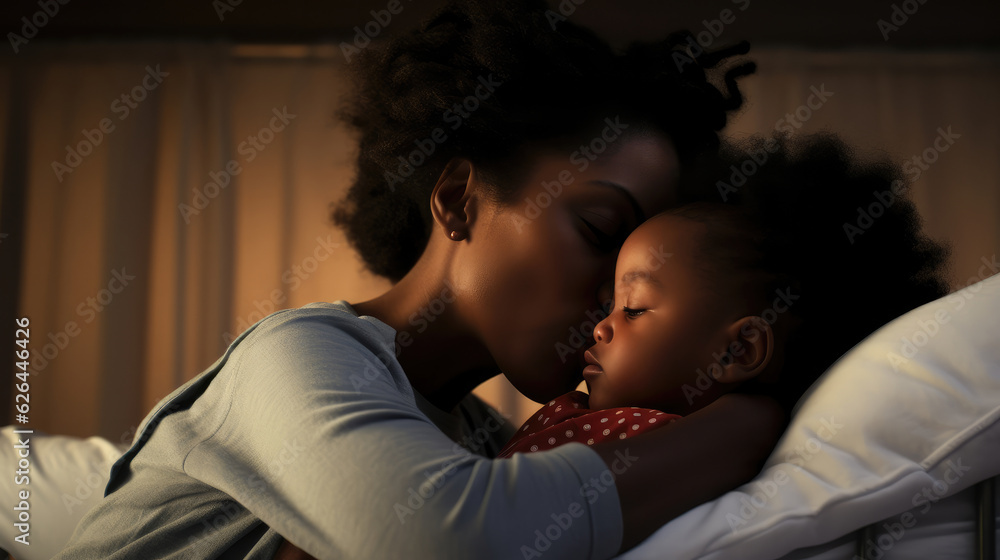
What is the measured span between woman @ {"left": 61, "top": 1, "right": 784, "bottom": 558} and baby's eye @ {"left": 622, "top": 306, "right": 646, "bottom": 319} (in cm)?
8

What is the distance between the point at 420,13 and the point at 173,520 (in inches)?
113

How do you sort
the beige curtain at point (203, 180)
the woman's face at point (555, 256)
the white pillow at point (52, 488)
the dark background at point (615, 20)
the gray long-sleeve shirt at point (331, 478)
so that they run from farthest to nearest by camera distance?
the beige curtain at point (203, 180)
the dark background at point (615, 20)
the white pillow at point (52, 488)
the woman's face at point (555, 256)
the gray long-sleeve shirt at point (331, 478)

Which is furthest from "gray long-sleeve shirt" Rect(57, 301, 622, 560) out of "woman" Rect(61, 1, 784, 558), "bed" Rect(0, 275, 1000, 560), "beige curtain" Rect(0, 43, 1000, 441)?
"beige curtain" Rect(0, 43, 1000, 441)

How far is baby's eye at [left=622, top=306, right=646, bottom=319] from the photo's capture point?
0.93 m

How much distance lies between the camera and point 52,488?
57.2 inches

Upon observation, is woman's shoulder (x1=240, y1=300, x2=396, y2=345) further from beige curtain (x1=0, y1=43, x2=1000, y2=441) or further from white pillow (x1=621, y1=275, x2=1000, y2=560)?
beige curtain (x1=0, y1=43, x2=1000, y2=441)

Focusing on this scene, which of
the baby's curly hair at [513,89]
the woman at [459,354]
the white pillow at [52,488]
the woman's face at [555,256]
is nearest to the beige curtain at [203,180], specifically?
the white pillow at [52,488]

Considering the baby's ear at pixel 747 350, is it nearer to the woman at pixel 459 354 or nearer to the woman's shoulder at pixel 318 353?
the woman at pixel 459 354

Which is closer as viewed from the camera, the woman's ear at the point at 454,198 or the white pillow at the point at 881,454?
the white pillow at the point at 881,454

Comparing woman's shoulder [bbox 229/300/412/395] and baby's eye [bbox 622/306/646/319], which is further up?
woman's shoulder [bbox 229/300/412/395]

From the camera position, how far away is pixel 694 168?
1.15 m

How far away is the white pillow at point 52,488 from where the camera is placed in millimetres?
1415

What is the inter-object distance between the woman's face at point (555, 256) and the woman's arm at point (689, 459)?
305 mm

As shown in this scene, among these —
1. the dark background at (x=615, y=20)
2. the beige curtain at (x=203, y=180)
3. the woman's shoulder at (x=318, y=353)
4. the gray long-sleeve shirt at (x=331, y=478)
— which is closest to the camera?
the gray long-sleeve shirt at (x=331, y=478)
